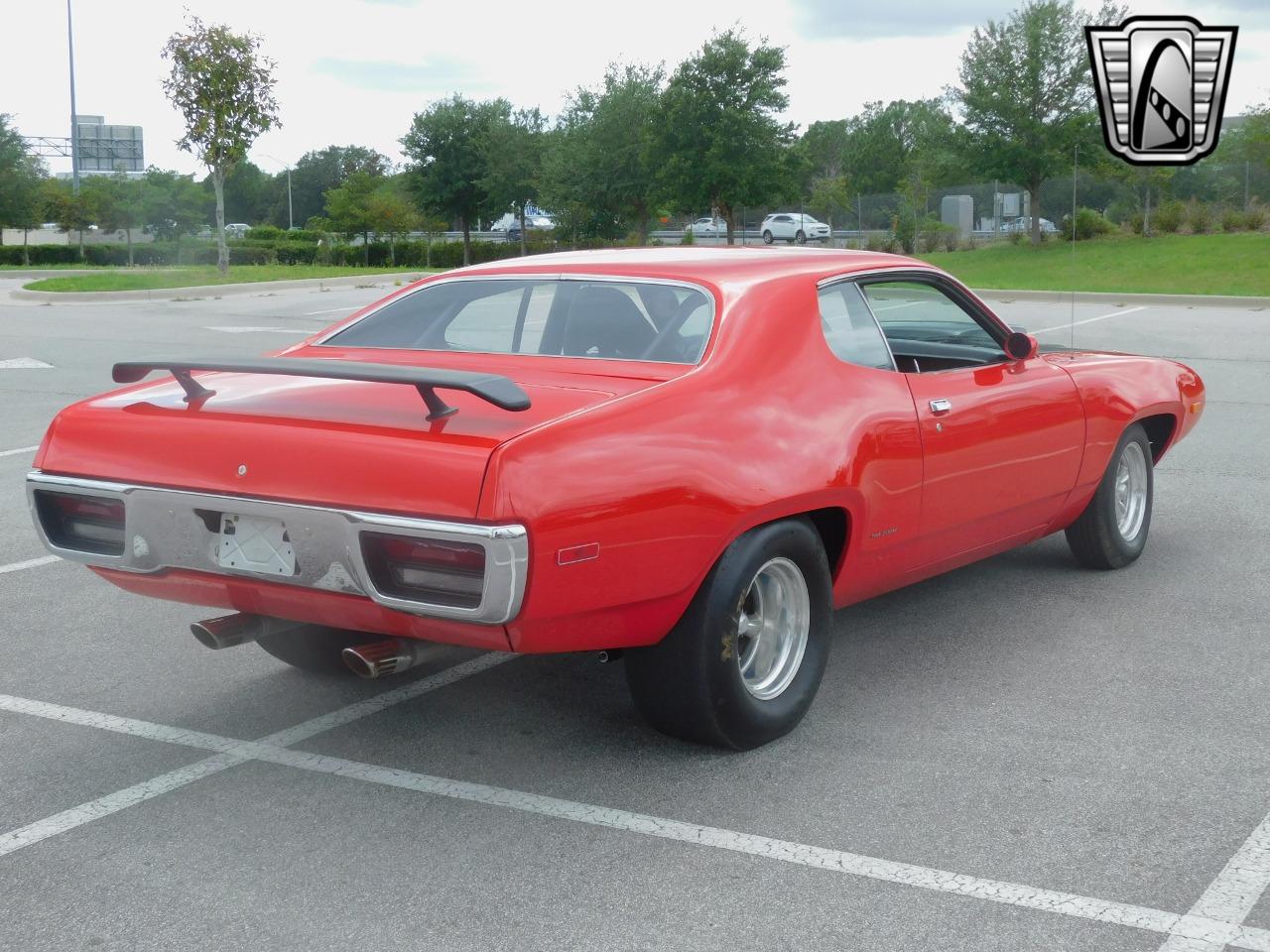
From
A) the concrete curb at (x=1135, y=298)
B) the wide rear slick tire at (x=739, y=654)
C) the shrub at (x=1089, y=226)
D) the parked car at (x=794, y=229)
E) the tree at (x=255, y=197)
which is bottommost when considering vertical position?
the wide rear slick tire at (x=739, y=654)

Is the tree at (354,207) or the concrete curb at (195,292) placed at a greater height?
the tree at (354,207)

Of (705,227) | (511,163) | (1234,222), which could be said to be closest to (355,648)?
(1234,222)

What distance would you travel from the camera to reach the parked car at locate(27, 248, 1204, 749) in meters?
3.64

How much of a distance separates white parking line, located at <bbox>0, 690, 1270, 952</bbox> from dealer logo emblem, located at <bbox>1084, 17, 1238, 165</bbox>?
16.5 meters

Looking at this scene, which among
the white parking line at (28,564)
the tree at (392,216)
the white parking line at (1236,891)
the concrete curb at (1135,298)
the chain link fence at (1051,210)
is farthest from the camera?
the tree at (392,216)

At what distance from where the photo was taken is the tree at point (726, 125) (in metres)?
41.3

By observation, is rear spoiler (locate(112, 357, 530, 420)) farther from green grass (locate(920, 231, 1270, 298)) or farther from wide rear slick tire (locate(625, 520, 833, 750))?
green grass (locate(920, 231, 1270, 298))

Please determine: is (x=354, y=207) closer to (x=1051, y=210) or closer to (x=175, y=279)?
(x=175, y=279)

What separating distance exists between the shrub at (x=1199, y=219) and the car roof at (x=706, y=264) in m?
35.6

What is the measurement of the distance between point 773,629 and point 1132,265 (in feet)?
100

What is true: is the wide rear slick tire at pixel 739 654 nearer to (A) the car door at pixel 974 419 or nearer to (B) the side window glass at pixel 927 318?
(A) the car door at pixel 974 419

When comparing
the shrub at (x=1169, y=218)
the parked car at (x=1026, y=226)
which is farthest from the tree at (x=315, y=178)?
the shrub at (x=1169, y=218)

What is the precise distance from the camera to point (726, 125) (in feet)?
135

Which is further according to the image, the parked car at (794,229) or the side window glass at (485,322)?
the parked car at (794,229)
